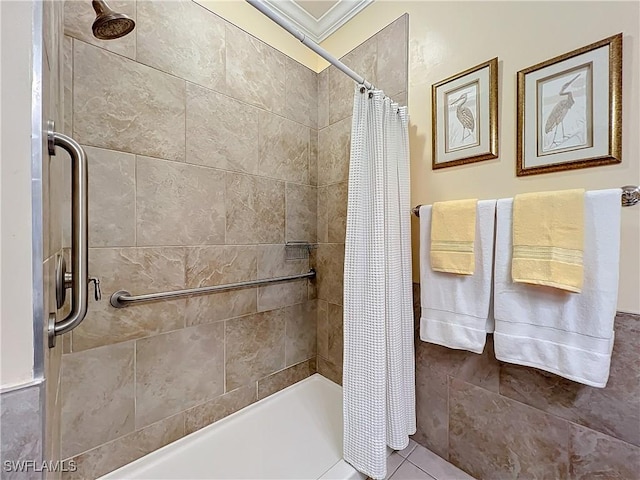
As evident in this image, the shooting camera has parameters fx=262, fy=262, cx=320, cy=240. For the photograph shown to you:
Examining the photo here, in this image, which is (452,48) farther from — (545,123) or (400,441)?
(400,441)

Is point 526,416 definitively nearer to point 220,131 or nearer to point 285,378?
point 285,378

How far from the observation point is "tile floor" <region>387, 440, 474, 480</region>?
1.15 metres

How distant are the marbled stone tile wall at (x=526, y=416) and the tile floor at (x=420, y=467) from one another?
3 cm

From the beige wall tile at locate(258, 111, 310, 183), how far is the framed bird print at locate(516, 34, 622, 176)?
1.17m

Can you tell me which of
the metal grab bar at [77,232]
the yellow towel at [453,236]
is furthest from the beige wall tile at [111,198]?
the yellow towel at [453,236]

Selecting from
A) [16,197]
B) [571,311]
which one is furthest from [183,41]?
[571,311]

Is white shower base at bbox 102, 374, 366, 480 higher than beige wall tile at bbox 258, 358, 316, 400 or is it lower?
lower

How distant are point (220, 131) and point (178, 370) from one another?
1.22 m

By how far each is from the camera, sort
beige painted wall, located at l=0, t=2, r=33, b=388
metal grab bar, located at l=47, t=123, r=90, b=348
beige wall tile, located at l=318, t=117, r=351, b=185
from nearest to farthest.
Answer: beige painted wall, located at l=0, t=2, r=33, b=388
metal grab bar, located at l=47, t=123, r=90, b=348
beige wall tile, located at l=318, t=117, r=351, b=185

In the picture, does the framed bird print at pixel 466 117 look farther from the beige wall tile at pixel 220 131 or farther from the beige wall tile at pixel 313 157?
the beige wall tile at pixel 220 131

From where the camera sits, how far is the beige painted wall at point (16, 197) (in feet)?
1.16

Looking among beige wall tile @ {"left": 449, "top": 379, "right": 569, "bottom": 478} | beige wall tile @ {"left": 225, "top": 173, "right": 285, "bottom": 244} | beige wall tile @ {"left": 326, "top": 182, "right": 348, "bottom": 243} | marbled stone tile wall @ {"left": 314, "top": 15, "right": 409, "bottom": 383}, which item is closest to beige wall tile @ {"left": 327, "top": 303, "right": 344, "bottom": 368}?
marbled stone tile wall @ {"left": 314, "top": 15, "right": 409, "bottom": 383}

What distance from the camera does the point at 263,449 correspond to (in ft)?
4.37

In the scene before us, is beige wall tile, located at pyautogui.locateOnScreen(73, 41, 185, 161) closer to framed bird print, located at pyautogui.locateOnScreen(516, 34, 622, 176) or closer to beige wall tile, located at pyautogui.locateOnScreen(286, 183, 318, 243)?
beige wall tile, located at pyautogui.locateOnScreen(286, 183, 318, 243)
